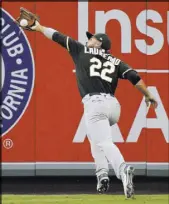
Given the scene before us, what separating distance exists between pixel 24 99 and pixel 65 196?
6.24ft

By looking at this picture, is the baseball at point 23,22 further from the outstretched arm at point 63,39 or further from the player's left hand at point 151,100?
the player's left hand at point 151,100

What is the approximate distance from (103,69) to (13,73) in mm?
3585

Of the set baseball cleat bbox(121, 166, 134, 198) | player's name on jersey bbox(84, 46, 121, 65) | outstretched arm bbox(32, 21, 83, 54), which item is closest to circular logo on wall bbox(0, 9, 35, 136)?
outstretched arm bbox(32, 21, 83, 54)

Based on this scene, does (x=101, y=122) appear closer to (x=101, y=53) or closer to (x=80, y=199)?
(x=101, y=53)

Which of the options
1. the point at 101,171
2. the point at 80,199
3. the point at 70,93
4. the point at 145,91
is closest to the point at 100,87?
the point at 145,91

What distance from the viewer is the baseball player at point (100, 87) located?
730 cm

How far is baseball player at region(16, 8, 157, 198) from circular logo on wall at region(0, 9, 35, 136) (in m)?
3.25

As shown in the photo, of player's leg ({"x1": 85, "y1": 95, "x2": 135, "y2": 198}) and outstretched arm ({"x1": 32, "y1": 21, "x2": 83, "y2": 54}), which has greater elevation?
outstretched arm ({"x1": 32, "y1": 21, "x2": 83, "y2": 54})

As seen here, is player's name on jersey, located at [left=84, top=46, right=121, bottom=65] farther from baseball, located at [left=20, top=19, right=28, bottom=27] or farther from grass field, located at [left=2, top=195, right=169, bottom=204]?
grass field, located at [left=2, top=195, right=169, bottom=204]

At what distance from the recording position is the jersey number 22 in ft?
24.1

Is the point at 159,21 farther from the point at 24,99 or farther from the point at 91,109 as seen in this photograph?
the point at 91,109

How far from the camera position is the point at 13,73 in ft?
35.0

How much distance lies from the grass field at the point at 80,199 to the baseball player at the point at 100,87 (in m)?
1.36

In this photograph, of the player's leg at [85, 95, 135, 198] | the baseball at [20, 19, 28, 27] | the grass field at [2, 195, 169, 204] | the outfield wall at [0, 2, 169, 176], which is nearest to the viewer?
the player's leg at [85, 95, 135, 198]
